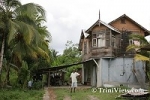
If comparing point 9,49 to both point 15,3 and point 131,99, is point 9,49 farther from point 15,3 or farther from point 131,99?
point 131,99

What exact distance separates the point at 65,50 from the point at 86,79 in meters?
17.9

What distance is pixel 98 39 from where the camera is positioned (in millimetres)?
27766

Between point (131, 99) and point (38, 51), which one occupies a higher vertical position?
point (38, 51)

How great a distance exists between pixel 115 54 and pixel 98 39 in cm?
217

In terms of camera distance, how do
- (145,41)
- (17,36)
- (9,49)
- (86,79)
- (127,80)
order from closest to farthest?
(145,41), (17,36), (9,49), (127,80), (86,79)

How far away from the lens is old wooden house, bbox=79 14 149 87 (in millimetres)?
26938

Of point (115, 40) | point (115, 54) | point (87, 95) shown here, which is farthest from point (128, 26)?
point (87, 95)

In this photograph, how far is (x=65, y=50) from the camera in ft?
169

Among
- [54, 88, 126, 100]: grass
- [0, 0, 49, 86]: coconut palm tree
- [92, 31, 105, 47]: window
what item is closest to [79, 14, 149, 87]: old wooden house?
[92, 31, 105, 47]: window

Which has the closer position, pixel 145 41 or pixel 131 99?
pixel 131 99

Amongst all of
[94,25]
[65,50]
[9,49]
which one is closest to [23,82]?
[9,49]

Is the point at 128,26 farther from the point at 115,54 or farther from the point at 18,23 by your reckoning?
the point at 18,23

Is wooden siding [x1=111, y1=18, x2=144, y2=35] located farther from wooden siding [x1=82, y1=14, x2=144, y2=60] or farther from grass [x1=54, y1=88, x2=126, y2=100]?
grass [x1=54, y1=88, x2=126, y2=100]

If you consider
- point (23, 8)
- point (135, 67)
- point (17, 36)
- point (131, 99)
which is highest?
point (23, 8)
